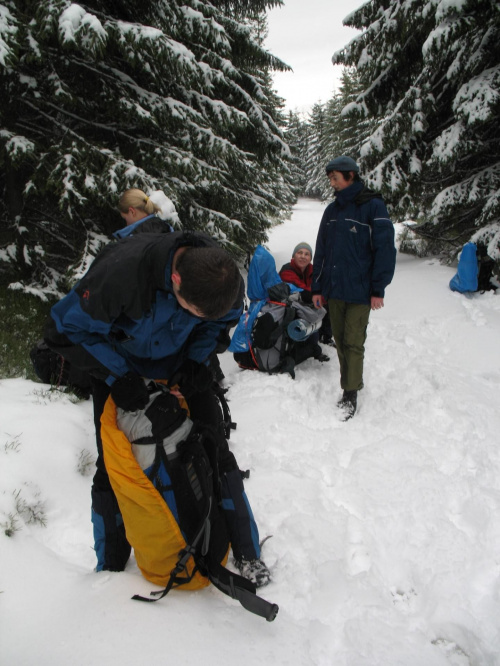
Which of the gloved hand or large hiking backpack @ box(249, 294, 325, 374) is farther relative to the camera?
the gloved hand

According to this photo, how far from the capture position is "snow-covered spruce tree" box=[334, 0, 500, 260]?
6309 mm

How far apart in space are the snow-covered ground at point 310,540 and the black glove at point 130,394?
93 centimetres

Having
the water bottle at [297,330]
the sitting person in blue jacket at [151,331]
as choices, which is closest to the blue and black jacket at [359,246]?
the water bottle at [297,330]

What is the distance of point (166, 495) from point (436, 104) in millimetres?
8830

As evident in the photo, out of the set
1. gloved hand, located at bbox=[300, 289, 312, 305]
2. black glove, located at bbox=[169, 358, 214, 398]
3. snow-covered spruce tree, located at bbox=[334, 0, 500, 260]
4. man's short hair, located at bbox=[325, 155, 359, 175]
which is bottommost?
gloved hand, located at bbox=[300, 289, 312, 305]

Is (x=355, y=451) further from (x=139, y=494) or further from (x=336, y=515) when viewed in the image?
(x=139, y=494)

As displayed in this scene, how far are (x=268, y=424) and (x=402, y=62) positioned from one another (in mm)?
8192

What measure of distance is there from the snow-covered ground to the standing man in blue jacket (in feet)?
2.30

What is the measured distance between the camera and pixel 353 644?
6.22 ft

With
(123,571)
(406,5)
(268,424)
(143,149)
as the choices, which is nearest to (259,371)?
(268,424)

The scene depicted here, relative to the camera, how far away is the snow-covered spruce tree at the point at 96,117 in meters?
4.50

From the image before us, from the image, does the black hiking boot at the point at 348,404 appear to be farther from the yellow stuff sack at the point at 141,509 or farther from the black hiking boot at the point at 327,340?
the yellow stuff sack at the point at 141,509

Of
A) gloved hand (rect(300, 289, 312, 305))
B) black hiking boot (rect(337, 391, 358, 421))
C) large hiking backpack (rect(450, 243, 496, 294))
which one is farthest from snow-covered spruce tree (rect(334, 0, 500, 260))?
black hiking boot (rect(337, 391, 358, 421))

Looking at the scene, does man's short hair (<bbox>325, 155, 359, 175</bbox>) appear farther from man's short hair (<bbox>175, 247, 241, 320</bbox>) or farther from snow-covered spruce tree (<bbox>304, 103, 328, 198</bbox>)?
snow-covered spruce tree (<bbox>304, 103, 328, 198</bbox>)
